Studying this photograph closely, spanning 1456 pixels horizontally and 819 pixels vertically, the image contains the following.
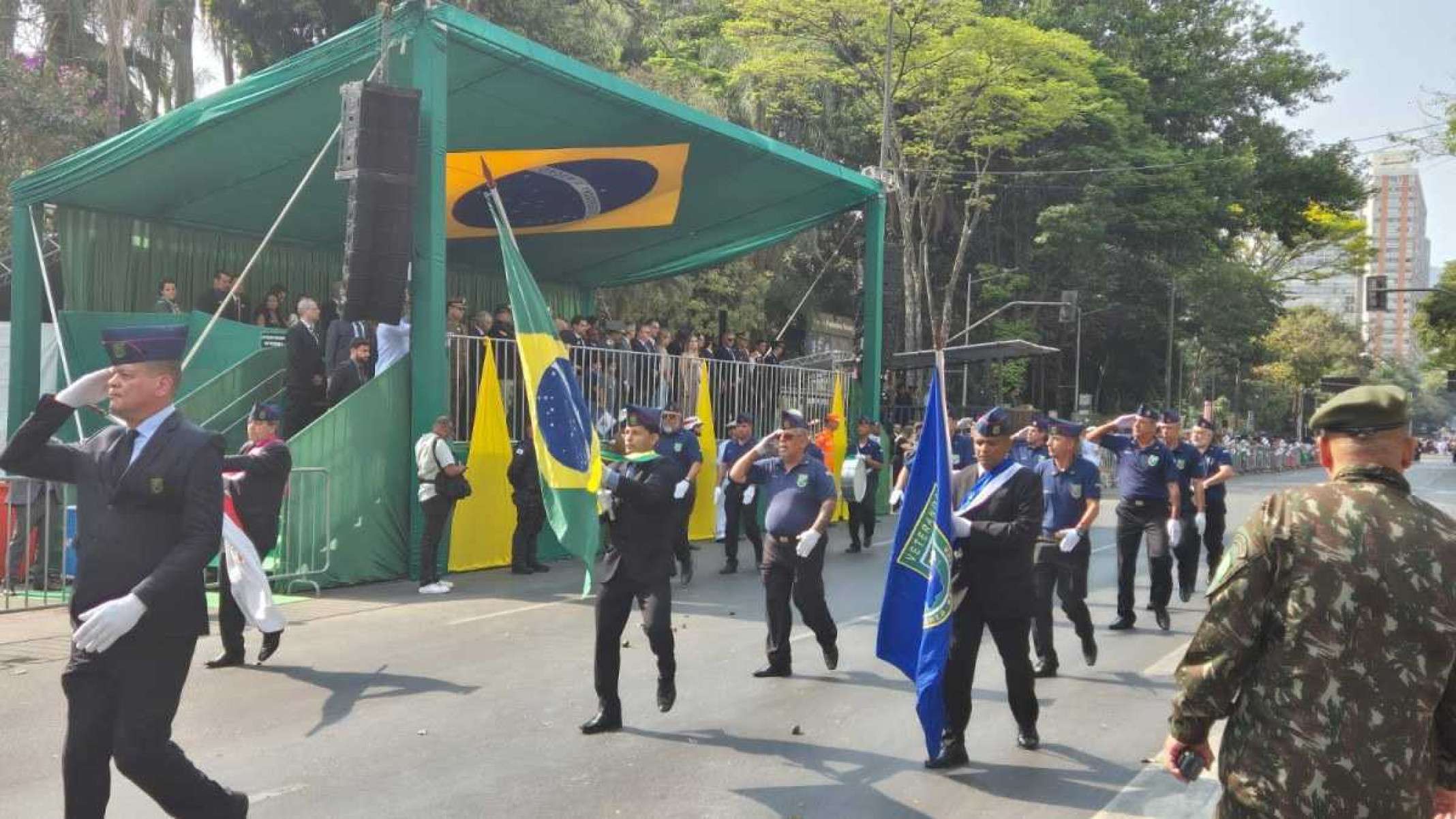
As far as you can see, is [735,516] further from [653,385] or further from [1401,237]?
[1401,237]

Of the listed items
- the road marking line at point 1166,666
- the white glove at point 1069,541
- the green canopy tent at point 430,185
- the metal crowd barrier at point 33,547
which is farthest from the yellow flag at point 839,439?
the metal crowd barrier at point 33,547

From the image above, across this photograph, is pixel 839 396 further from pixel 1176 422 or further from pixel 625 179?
pixel 1176 422

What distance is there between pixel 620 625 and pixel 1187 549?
6.60 m

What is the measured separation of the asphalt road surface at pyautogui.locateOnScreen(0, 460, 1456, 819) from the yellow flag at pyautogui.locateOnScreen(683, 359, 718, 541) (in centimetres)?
716

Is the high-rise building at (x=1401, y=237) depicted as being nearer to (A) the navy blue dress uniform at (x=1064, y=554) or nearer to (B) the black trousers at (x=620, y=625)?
(A) the navy blue dress uniform at (x=1064, y=554)

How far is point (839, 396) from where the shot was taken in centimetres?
2078

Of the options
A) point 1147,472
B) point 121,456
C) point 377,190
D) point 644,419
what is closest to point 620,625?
point 644,419

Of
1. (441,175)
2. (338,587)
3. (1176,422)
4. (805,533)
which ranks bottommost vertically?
(338,587)

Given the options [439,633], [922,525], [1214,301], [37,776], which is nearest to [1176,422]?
[922,525]

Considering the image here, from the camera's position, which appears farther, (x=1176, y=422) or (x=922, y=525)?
(x=1176, y=422)

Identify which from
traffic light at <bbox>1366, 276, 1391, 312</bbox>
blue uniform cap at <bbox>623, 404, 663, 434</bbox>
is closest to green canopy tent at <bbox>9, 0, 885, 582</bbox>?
blue uniform cap at <bbox>623, 404, 663, 434</bbox>

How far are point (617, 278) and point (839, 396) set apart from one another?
6390 millimetres

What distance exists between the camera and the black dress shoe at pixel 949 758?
19.4 feet

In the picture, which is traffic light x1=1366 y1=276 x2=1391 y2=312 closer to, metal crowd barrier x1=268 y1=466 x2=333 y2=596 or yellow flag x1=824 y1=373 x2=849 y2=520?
yellow flag x1=824 y1=373 x2=849 y2=520
